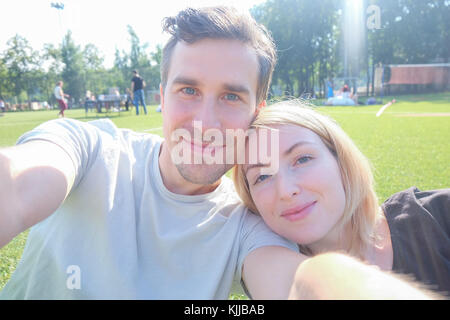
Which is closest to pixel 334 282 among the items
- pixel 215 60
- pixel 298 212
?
pixel 298 212

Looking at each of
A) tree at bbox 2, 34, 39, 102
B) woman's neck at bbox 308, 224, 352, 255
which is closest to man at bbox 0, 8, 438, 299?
woman's neck at bbox 308, 224, 352, 255

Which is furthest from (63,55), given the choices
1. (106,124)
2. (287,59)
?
(106,124)

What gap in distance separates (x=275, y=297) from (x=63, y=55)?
209 feet

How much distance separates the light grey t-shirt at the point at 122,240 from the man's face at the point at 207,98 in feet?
0.73

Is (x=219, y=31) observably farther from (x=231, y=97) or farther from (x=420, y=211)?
(x=420, y=211)

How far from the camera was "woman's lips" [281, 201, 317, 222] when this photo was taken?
1774 millimetres

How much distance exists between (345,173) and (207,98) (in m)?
1.00

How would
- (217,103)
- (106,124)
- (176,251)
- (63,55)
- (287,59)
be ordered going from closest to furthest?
(176,251), (217,103), (106,124), (287,59), (63,55)

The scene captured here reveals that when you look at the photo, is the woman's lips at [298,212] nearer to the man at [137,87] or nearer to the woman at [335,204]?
the woman at [335,204]

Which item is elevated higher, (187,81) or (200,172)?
(187,81)

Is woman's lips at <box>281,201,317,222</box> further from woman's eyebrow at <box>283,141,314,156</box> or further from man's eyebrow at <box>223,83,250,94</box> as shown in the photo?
man's eyebrow at <box>223,83,250,94</box>

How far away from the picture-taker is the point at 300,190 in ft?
5.93

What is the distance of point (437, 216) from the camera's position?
1980 mm
